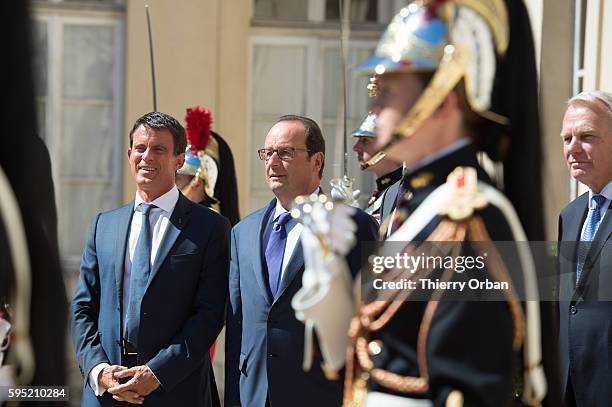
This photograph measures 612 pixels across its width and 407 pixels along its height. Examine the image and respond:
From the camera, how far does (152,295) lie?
16.4 feet

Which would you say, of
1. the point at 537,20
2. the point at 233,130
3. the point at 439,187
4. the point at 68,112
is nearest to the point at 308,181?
the point at 439,187

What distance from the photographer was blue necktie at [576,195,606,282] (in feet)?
15.1

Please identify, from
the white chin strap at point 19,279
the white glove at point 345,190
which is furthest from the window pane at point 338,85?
the white chin strap at point 19,279

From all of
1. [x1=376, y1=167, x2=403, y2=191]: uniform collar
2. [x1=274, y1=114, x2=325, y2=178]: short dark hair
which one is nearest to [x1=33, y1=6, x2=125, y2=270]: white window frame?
[x1=376, y1=167, x2=403, y2=191]: uniform collar

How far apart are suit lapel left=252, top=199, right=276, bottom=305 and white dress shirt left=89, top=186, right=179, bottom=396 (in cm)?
47

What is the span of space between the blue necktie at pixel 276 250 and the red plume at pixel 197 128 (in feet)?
8.14

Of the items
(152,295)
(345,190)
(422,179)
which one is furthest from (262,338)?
(422,179)

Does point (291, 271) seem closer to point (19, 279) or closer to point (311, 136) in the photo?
point (311, 136)

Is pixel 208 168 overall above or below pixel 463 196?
below

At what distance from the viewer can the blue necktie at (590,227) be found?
4.60 m

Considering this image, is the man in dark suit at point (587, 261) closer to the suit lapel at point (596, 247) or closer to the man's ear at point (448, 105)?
the suit lapel at point (596, 247)

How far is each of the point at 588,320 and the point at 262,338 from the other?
123 cm

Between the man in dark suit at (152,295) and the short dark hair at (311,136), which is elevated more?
the short dark hair at (311,136)

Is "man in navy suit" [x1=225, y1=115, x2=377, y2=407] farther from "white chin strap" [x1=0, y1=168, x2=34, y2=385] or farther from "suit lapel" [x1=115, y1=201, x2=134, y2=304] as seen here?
"white chin strap" [x1=0, y1=168, x2=34, y2=385]
